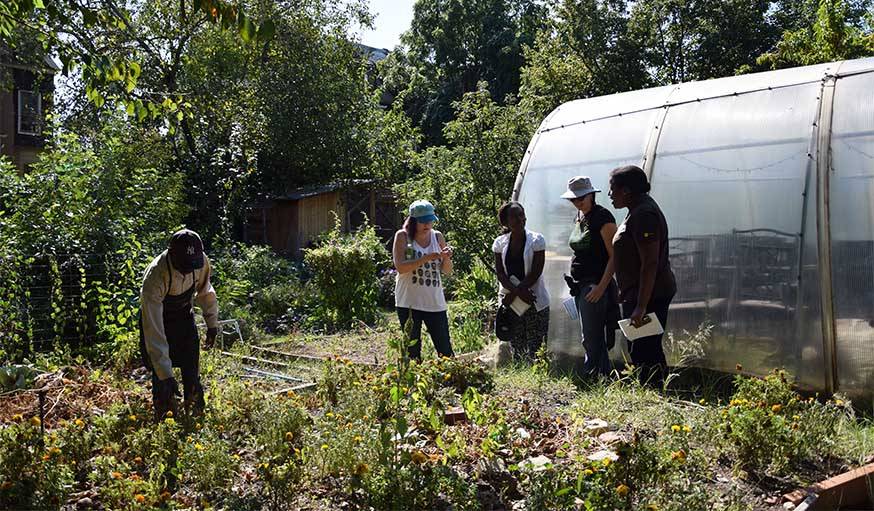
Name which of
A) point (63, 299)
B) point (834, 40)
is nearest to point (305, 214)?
point (63, 299)

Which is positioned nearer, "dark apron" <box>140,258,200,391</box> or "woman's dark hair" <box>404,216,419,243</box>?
"dark apron" <box>140,258,200,391</box>

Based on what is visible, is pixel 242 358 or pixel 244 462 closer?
pixel 244 462

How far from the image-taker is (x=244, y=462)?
473 centimetres

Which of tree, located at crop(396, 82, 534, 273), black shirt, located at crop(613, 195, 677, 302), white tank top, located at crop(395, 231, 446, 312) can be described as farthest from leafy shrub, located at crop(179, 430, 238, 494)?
tree, located at crop(396, 82, 534, 273)

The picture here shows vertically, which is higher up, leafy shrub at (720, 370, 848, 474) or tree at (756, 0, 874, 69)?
tree at (756, 0, 874, 69)

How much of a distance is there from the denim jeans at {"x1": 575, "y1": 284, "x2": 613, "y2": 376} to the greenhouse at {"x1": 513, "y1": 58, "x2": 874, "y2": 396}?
1.79 ft

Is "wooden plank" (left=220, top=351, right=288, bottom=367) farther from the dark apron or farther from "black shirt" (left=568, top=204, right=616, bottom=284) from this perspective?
"black shirt" (left=568, top=204, right=616, bottom=284)

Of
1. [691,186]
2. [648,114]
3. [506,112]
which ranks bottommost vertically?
[691,186]

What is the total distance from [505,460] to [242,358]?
5.42 m

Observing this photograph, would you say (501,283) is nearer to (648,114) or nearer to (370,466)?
(648,114)

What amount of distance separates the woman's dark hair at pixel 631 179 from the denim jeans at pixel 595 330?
102 centimetres

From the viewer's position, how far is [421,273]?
696 centimetres

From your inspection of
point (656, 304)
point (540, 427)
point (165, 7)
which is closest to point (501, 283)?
point (656, 304)

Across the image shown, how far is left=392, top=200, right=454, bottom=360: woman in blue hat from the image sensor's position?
6.92 m
